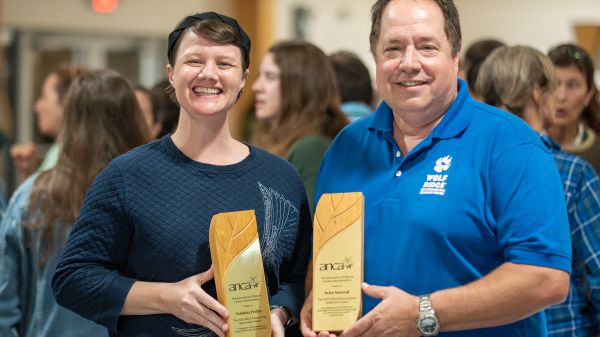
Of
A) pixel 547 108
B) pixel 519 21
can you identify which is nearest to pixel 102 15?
pixel 519 21

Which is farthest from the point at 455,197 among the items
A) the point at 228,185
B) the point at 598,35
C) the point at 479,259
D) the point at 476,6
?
the point at 476,6

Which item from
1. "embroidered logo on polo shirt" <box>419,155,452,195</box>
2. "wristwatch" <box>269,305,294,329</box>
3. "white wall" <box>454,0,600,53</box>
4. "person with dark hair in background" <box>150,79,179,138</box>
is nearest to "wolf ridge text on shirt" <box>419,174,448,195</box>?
"embroidered logo on polo shirt" <box>419,155,452,195</box>

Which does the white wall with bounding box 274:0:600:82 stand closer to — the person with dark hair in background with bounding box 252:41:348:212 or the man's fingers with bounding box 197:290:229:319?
the person with dark hair in background with bounding box 252:41:348:212

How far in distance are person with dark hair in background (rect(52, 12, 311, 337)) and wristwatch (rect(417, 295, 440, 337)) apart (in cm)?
35

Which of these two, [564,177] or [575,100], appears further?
[575,100]

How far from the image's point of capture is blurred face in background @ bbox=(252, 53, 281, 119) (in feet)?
11.2

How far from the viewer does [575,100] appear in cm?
357

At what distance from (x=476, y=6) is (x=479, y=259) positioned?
7490 mm

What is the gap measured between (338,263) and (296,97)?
1.57 metres

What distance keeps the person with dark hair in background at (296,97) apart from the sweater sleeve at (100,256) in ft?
4.26

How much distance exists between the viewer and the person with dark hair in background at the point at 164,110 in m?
3.90

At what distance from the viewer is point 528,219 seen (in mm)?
1759

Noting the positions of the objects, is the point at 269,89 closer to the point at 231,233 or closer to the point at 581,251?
the point at 581,251

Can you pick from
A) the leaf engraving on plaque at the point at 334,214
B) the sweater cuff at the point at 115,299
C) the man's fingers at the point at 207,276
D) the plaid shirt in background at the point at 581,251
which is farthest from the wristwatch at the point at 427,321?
the plaid shirt in background at the point at 581,251
